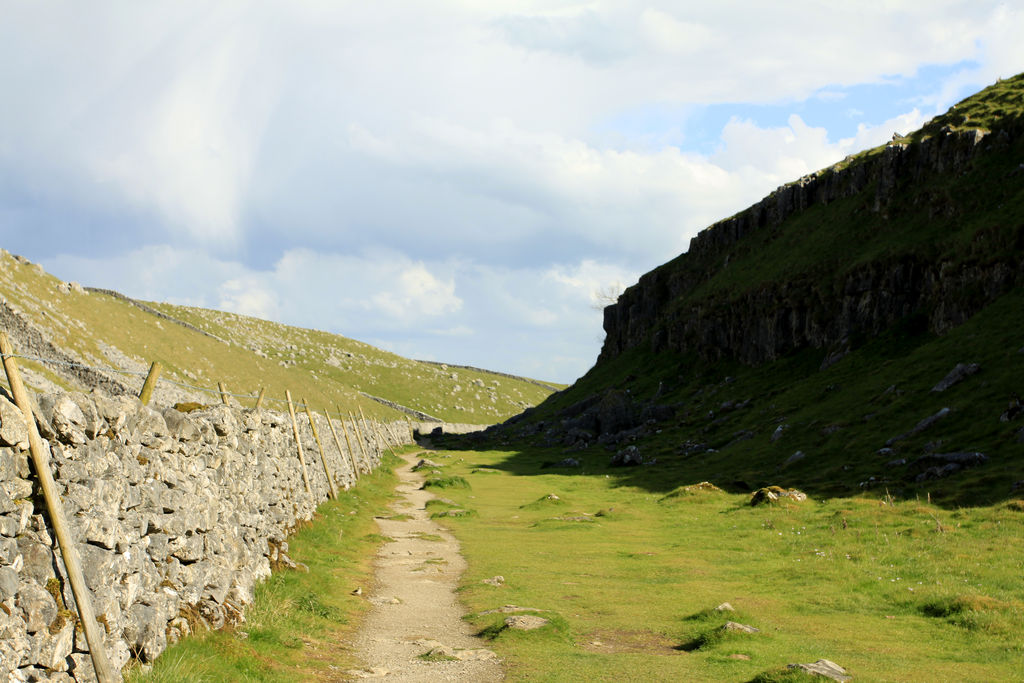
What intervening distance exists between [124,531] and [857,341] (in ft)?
262

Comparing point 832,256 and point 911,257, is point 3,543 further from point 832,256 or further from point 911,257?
point 832,256

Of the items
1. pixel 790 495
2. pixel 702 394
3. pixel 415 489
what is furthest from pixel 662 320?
pixel 790 495

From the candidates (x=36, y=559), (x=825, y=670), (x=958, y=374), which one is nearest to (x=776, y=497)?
(x=958, y=374)

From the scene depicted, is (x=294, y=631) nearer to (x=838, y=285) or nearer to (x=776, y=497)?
(x=776, y=497)

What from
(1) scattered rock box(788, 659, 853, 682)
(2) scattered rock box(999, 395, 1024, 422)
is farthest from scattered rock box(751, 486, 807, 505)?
(1) scattered rock box(788, 659, 853, 682)

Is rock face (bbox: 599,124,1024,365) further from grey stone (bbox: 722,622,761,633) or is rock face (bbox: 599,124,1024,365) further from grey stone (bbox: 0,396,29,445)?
grey stone (bbox: 0,396,29,445)

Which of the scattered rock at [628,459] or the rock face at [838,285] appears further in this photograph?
the scattered rock at [628,459]

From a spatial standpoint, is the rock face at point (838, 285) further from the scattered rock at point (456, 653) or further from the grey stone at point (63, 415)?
the grey stone at point (63, 415)

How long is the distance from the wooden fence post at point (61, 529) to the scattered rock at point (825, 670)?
12.1 m

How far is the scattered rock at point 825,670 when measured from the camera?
1359 cm

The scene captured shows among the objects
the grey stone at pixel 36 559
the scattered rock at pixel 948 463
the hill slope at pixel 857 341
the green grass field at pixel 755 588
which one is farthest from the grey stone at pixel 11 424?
the scattered rock at pixel 948 463

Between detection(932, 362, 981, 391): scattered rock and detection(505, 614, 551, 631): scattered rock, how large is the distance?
45.4m

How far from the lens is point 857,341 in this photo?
78750 mm

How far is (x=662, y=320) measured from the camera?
134m
